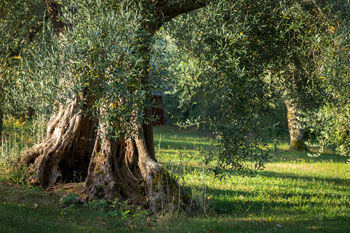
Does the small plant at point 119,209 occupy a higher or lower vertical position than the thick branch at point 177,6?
lower

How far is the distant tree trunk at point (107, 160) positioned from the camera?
9.16 m

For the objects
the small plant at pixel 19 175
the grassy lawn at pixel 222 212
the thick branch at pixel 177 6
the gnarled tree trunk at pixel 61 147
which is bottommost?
the grassy lawn at pixel 222 212

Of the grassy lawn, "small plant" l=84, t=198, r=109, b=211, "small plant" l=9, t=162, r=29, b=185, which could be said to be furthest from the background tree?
the grassy lawn

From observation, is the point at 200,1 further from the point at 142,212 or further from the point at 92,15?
the point at 142,212

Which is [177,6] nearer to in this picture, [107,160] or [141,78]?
[141,78]

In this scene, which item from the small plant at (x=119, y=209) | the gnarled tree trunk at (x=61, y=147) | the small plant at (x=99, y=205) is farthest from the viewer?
the gnarled tree trunk at (x=61, y=147)

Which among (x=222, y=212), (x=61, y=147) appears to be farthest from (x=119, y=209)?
(x=61, y=147)

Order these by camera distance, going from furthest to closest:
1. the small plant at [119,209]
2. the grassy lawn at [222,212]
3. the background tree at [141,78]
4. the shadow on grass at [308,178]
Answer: the shadow on grass at [308,178]
the small plant at [119,209]
the grassy lawn at [222,212]
the background tree at [141,78]

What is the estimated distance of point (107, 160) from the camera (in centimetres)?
952

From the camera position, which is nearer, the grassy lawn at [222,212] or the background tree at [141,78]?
the background tree at [141,78]

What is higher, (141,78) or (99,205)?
(141,78)

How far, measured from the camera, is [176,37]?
11250 mm

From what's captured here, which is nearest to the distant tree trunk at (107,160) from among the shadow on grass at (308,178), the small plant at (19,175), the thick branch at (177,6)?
the thick branch at (177,6)

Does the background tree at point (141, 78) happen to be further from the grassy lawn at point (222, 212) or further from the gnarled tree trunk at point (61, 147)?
the grassy lawn at point (222, 212)
